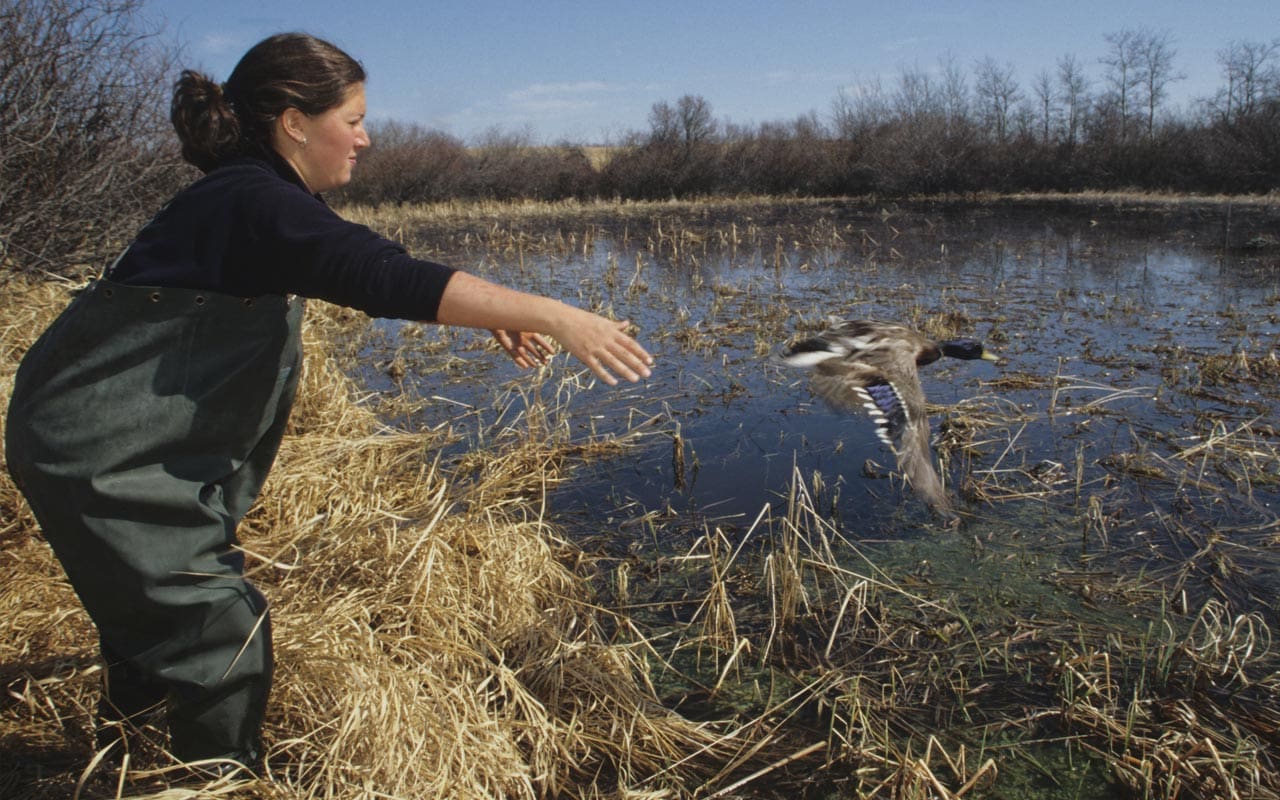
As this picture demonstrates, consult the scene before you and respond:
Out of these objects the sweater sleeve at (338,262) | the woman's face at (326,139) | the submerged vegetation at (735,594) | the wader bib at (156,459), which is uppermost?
the woman's face at (326,139)

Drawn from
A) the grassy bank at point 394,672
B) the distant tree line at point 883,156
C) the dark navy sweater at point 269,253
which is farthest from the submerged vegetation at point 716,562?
the distant tree line at point 883,156

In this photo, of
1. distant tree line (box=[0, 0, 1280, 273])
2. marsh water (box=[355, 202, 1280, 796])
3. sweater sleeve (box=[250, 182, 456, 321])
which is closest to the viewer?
sweater sleeve (box=[250, 182, 456, 321])

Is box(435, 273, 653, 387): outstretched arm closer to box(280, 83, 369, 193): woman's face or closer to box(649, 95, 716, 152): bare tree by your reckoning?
box(280, 83, 369, 193): woman's face

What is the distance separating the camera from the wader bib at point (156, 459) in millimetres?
1662

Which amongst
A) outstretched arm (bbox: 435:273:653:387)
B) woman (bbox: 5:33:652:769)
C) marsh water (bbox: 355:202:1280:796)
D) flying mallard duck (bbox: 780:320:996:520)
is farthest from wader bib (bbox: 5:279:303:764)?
flying mallard duck (bbox: 780:320:996:520)

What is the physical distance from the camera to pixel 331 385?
17.0ft

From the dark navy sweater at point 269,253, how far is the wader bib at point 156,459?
0.05 m

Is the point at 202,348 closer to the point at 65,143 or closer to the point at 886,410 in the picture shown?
the point at 886,410

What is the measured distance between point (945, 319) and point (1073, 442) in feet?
11.1

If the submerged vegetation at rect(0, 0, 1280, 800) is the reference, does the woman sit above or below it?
above

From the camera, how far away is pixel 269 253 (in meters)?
1.63

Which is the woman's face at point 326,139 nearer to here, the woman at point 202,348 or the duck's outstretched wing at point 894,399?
the woman at point 202,348

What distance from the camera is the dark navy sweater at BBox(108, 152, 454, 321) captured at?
61.3 inches

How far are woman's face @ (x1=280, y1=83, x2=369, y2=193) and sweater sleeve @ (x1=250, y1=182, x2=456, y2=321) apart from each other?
0.22m
